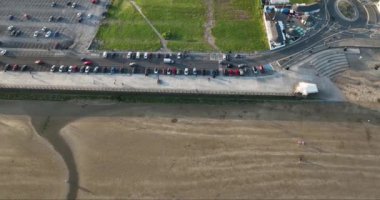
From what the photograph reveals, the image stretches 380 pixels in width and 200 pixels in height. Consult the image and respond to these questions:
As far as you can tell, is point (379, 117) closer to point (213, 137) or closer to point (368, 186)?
point (368, 186)

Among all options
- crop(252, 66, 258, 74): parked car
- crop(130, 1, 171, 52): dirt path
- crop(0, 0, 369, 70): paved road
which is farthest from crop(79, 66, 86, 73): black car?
crop(252, 66, 258, 74): parked car

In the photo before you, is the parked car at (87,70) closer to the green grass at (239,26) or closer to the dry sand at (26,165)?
the dry sand at (26,165)

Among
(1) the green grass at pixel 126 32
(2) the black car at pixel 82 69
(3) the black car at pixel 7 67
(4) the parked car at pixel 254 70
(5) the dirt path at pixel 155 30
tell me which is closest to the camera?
(2) the black car at pixel 82 69

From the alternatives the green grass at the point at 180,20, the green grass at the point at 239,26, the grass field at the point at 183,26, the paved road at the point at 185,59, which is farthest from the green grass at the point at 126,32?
the green grass at the point at 239,26

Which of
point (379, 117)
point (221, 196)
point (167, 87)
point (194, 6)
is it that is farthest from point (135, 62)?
point (379, 117)

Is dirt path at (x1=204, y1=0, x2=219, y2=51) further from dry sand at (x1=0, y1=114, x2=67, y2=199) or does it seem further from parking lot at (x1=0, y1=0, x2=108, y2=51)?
dry sand at (x1=0, y1=114, x2=67, y2=199)
